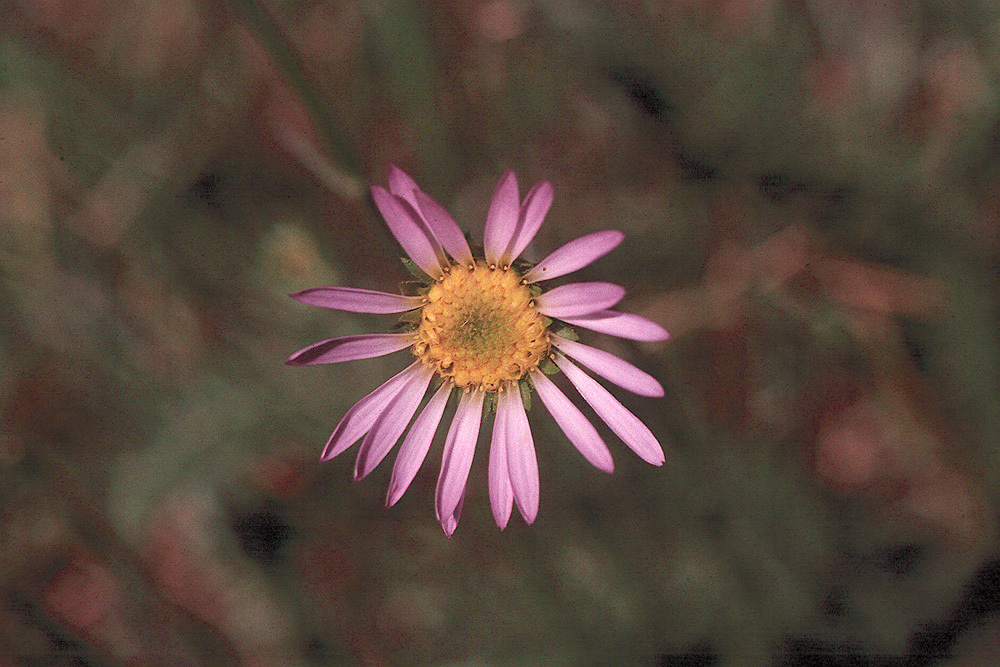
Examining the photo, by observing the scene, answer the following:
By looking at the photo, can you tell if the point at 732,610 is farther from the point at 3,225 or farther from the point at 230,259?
the point at 3,225

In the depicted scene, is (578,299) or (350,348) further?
(350,348)

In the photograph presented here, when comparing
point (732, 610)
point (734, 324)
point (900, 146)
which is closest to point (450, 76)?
point (734, 324)

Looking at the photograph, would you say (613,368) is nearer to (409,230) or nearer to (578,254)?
(578,254)

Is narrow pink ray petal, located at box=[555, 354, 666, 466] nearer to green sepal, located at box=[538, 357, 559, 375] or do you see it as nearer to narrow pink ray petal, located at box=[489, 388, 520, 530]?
green sepal, located at box=[538, 357, 559, 375]

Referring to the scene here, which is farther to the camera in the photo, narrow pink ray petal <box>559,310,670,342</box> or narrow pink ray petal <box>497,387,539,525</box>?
narrow pink ray petal <box>497,387,539,525</box>

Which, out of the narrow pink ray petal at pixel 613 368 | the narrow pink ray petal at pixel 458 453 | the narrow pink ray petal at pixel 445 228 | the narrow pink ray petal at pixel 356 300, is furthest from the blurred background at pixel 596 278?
the narrow pink ray petal at pixel 445 228

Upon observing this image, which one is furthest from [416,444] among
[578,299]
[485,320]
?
[578,299]

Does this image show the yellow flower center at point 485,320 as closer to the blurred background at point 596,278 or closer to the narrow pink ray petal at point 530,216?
the narrow pink ray petal at point 530,216

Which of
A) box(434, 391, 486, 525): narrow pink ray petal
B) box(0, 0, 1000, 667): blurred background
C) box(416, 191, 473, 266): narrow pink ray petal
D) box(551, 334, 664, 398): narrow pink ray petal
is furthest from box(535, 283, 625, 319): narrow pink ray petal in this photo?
box(0, 0, 1000, 667): blurred background
